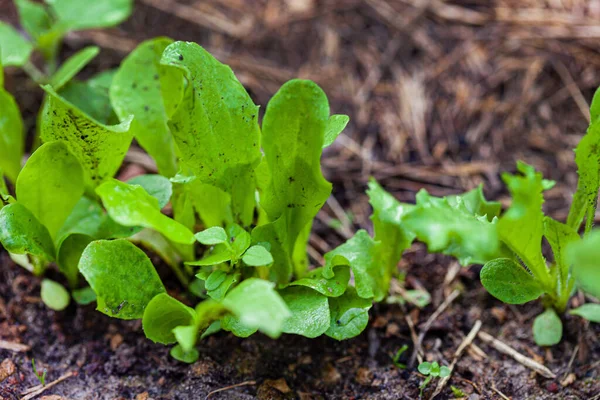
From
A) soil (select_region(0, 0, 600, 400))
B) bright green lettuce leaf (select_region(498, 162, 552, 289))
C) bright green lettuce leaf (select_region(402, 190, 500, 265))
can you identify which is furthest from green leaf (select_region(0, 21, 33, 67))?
bright green lettuce leaf (select_region(498, 162, 552, 289))

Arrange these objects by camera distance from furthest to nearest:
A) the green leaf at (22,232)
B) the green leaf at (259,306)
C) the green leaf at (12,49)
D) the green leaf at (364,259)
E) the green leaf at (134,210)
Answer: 1. the green leaf at (12,49)
2. the green leaf at (364,259)
3. the green leaf at (22,232)
4. the green leaf at (134,210)
5. the green leaf at (259,306)

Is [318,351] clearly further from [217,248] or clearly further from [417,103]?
[417,103]

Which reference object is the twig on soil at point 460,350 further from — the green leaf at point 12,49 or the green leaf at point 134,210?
the green leaf at point 12,49

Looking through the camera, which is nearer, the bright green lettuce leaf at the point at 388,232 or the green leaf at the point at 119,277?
the green leaf at the point at 119,277

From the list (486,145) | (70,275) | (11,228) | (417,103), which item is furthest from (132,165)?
(486,145)

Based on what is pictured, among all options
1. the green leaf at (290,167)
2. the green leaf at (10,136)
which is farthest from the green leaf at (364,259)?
the green leaf at (10,136)

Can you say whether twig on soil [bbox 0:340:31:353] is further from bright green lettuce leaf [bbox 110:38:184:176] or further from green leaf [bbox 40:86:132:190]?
bright green lettuce leaf [bbox 110:38:184:176]

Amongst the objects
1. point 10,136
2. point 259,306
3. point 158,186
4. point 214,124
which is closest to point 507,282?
point 259,306
